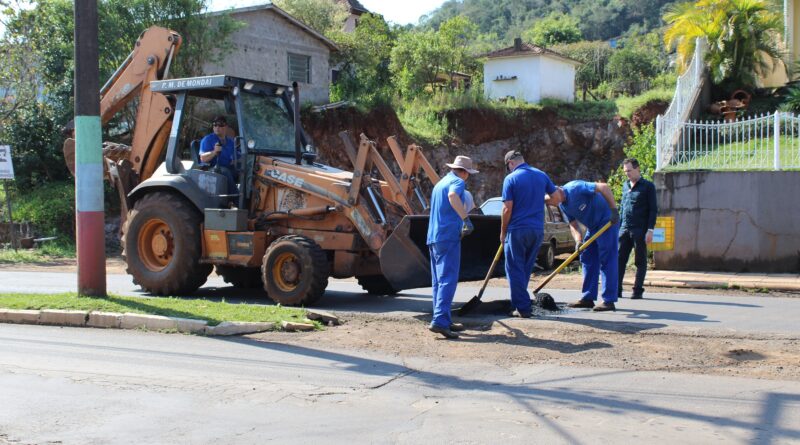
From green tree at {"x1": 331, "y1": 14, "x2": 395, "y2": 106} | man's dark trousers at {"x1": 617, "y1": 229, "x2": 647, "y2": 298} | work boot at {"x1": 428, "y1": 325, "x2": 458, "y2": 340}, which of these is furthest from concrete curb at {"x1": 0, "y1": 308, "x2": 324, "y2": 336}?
green tree at {"x1": 331, "y1": 14, "x2": 395, "y2": 106}

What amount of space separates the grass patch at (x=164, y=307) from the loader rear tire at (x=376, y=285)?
2172 millimetres

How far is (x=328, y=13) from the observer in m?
44.5

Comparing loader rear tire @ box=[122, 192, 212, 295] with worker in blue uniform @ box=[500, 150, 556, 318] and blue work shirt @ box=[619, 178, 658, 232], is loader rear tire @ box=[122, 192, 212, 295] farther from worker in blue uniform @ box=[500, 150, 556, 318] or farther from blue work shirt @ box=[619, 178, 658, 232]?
blue work shirt @ box=[619, 178, 658, 232]

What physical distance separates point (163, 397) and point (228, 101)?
20.2 feet

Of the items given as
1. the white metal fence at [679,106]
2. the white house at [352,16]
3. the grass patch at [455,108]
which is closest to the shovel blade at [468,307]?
the white metal fence at [679,106]

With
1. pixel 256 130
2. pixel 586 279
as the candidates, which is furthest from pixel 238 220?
pixel 586 279

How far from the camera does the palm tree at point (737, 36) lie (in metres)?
20.6

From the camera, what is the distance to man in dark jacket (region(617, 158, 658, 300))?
1124cm

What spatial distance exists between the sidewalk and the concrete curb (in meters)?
7.27

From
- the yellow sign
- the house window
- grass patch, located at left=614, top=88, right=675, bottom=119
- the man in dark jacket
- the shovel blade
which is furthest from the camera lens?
grass patch, located at left=614, top=88, right=675, bottom=119

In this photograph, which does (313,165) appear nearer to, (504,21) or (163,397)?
(163,397)

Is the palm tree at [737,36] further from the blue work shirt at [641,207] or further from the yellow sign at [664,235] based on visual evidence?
the blue work shirt at [641,207]

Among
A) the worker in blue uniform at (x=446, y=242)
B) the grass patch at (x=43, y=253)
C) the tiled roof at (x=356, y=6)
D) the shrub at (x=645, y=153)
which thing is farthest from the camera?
the tiled roof at (x=356, y=6)

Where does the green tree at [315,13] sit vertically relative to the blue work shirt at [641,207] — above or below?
above
